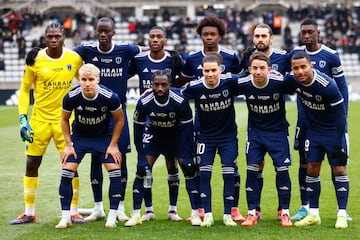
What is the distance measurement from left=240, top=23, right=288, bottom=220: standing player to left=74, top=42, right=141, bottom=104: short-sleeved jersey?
1.45 m

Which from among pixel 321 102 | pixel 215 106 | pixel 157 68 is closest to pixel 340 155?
pixel 321 102

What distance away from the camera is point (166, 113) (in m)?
10.0

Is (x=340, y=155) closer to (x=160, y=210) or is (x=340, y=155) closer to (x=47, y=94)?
(x=160, y=210)

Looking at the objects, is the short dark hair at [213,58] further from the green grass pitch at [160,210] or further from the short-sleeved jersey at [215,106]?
the green grass pitch at [160,210]

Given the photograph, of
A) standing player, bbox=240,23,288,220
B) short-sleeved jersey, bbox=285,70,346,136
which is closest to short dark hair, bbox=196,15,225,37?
standing player, bbox=240,23,288,220

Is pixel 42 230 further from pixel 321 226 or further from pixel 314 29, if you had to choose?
pixel 314 29

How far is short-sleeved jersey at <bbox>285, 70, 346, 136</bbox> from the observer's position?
9602mm

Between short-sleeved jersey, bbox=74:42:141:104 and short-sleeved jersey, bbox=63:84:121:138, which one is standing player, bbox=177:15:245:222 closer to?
short-sleeved jersey, bbox=74:42:141:104

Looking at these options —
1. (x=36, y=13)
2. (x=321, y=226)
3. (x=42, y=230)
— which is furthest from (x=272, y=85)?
(x=36, y=13)

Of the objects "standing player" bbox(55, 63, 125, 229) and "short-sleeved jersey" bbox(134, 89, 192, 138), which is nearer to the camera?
"standing player" bbox(55, 63, 125, 229)

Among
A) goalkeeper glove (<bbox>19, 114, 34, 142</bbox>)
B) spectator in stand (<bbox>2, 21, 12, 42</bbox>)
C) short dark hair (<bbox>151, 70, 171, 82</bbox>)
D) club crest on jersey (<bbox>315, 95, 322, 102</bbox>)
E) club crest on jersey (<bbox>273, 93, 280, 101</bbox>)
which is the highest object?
spectator in stand (<bbox>2, 21, 12, 42</bbox>)

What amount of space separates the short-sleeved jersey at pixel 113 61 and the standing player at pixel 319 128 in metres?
2.18

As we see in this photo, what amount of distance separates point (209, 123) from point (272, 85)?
89 cm

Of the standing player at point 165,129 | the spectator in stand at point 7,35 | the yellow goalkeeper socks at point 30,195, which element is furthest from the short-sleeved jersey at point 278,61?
the spectator in stand at point 7,35
